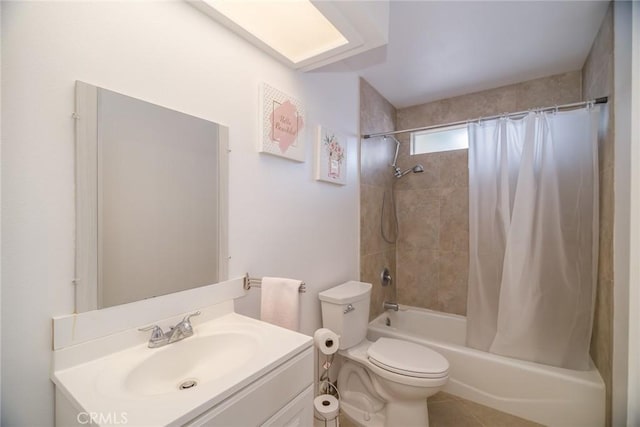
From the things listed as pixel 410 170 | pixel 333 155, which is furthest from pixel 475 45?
pixel 333 155

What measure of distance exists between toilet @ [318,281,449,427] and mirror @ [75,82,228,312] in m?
0.87

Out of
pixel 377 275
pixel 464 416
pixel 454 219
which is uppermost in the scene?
pixel 454 219

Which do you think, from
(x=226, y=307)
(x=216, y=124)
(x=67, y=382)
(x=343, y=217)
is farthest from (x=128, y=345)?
(x=343, y=217)

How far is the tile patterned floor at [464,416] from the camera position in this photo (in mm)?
1591

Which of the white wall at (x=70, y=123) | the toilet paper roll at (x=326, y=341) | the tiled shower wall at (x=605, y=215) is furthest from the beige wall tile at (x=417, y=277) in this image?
the white wall at (x=70, y=123)

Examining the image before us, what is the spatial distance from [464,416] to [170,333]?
1860 millimetres

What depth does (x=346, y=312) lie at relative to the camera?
164 cm

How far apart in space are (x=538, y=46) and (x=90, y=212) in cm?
267

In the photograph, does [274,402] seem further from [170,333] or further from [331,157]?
[331,157]

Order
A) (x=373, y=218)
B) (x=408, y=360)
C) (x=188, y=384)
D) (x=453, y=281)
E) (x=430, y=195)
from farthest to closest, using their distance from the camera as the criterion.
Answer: (x=430, y=195)
(x=453, y=281)
(x=373, y=218)
(x=408, y=360)
(x=188, y=384)

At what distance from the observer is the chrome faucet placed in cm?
87

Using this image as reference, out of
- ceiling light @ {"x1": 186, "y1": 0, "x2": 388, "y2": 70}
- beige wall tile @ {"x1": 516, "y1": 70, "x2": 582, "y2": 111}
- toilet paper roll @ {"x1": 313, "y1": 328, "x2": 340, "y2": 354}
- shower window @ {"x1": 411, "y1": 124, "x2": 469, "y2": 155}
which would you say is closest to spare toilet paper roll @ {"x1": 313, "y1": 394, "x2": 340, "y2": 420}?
toilet paper roll @ {"x1": 313, "y1": 328, "x2": 340, "y2": 354}

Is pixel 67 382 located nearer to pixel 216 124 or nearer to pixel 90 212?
pixel 90 212

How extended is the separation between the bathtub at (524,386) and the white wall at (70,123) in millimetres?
1425
